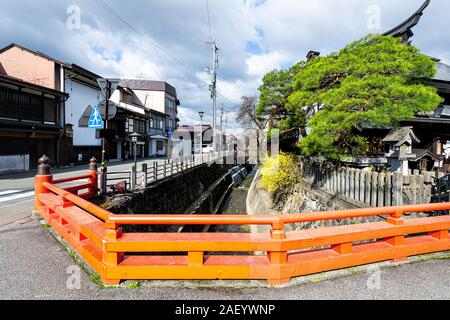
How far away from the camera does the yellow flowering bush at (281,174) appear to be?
488 inches

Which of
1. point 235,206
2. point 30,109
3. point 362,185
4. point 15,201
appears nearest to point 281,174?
point 362,185

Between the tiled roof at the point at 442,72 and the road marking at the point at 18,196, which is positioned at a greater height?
the tiled roof at the point at 442,72

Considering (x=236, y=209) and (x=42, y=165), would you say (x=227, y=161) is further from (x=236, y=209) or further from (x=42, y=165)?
(x=42, y=165)

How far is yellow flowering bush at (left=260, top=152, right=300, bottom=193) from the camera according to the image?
1239 centimetres

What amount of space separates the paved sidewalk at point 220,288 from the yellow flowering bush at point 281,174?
8.89 metres

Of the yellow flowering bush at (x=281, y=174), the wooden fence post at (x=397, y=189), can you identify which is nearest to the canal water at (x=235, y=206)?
the yellow flowering bush at (x=281, y=174)

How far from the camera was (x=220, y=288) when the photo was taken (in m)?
2.80

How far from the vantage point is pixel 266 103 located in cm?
1428

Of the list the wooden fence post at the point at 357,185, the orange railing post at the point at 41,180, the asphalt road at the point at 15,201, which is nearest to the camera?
the orange railing post at the point at 41,180

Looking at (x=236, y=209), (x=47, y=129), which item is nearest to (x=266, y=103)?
(x=236, y=209)

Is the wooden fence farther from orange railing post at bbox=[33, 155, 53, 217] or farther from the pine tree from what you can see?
orange railing post at bbox=[33, 155, 53, 217]

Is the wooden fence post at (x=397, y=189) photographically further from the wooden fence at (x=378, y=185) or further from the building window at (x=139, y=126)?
the building window at (x=139, y=126)

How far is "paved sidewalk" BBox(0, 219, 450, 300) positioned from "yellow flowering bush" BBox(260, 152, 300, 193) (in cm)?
889
